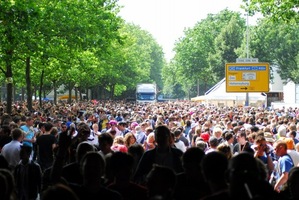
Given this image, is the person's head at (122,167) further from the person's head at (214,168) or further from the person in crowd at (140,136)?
the person in crowd at (140,136)

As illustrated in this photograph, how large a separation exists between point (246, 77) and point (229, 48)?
53.6 m

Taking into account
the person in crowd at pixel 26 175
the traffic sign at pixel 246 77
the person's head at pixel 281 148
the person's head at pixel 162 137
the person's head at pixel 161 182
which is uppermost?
the traffic sign at pixel 246 77

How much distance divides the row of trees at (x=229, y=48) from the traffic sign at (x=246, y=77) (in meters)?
42.5

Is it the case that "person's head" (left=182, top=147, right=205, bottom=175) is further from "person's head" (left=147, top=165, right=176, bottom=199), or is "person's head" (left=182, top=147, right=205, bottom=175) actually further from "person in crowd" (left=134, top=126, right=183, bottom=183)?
"person in crowd" (left=134, top=126, right=183, bottom=183)

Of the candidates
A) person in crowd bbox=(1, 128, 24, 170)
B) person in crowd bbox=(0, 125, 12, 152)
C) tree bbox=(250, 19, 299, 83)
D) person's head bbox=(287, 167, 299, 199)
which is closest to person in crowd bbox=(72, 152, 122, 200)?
person's head bbox=(287, 167, 299, 199)

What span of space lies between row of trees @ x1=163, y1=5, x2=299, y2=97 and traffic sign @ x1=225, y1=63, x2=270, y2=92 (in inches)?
1673

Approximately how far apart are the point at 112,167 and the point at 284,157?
4944mm

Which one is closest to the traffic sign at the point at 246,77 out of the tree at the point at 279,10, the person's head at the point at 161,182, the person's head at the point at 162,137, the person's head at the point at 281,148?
the tree at the point at 279,10

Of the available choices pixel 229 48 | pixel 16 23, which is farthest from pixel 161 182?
pixel 229 48

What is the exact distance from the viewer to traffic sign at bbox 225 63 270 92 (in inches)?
1641

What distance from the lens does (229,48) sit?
94.9 metres

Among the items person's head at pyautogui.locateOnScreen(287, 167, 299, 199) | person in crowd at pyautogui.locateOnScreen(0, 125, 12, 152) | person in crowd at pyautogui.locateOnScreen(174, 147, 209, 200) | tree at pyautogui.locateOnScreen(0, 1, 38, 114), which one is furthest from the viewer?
tree at pyautogui.locateOnScreen(0, 1, 38, 114)

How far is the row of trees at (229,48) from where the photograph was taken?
92250 mm

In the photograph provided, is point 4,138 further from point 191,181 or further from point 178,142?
point 191,181
